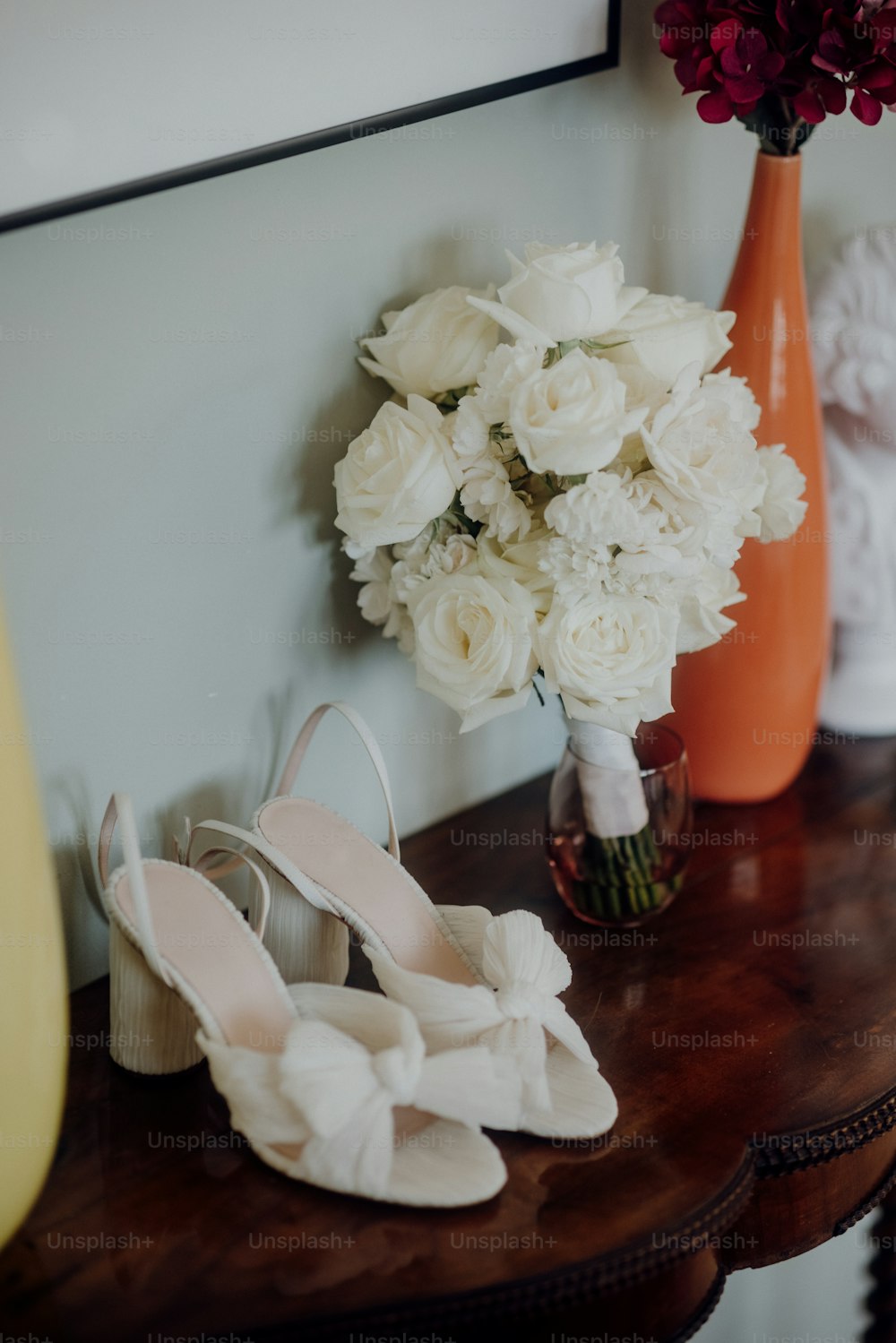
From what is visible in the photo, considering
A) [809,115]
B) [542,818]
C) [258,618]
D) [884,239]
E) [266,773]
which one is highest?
[809,115]

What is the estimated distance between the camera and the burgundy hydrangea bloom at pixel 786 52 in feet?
2.90

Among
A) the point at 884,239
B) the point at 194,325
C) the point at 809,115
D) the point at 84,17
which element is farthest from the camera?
the point at 884,239

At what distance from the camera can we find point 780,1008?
900 millimetres

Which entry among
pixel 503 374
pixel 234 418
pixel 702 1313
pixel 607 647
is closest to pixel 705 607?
pixel 607 647

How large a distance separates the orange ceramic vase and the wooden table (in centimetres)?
13

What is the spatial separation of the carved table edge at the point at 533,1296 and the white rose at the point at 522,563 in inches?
16.4

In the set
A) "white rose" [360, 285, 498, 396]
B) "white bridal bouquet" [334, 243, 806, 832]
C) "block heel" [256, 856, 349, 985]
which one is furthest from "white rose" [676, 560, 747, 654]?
"block heel" [256, 856, 349, 985]

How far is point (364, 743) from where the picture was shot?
92 cm

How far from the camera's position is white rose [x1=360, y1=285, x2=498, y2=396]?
881mm

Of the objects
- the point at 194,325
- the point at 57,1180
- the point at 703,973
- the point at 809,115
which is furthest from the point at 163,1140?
the point at 809,115

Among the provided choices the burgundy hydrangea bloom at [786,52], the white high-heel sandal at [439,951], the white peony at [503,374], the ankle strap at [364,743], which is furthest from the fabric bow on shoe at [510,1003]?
the burgundy hydrangea bloom at [786,52]

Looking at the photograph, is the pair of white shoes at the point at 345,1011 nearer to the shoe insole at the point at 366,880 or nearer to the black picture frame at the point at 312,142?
the shoe insole at the point at 366,880

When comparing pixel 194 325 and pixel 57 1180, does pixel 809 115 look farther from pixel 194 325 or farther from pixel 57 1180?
pixel 57 1180

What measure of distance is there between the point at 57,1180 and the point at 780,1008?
51cm
